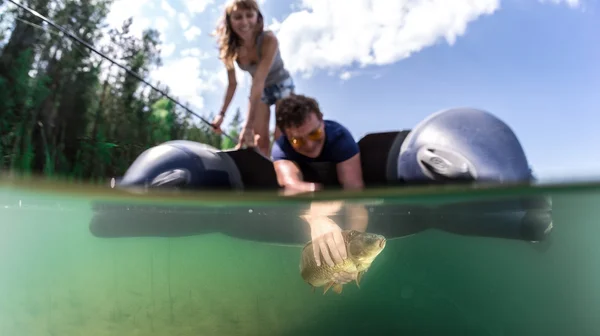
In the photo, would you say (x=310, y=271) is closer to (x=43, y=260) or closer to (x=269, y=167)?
(x=269, y=167)

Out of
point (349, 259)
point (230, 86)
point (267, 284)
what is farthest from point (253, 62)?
point (267, 284)

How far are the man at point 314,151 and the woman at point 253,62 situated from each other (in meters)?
0.08

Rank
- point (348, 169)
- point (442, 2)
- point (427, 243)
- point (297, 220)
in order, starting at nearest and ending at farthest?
point (442, 2) → point (348, 169) → point (297, 220) → point (427, 243)

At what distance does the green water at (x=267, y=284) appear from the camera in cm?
505

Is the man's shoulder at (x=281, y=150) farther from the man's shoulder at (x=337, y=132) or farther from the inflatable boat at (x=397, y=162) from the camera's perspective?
the man's shoulder at (x=337, y=132)

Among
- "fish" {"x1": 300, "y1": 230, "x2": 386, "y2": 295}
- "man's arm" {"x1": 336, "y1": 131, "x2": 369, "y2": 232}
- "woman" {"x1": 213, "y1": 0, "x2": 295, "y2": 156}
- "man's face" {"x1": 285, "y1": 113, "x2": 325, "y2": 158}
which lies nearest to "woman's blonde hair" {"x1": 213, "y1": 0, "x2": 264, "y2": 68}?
"woman" {"x1": 213, "y1": 0, "x2": 295, "y2": 156}

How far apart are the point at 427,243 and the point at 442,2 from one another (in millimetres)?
5521

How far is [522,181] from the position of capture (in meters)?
2.26

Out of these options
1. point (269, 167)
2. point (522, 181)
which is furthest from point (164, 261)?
point (522, 181)

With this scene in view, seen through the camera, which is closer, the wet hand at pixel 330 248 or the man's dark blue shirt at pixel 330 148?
the man's dark blue shirt at pixel 330 148

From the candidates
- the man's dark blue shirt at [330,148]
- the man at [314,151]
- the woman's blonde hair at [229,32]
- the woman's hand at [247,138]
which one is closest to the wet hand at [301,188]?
the man at [314,151]

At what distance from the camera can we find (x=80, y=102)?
7.48ft

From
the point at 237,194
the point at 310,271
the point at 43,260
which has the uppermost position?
the point at 237,194

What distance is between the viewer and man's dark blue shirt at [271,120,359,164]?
199 centimetres
